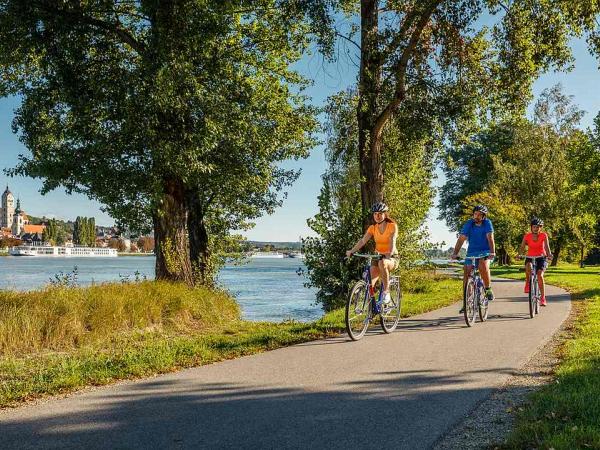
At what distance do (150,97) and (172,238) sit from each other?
3.57m

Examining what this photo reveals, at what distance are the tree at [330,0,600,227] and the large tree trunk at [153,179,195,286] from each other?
4443 millimetres

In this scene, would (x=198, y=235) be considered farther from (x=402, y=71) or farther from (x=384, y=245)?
(x=384, y=245)

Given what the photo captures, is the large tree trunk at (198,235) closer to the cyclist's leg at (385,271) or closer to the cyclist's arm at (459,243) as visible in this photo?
the cyclist's arm at (459,243)

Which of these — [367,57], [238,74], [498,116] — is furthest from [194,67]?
[498,116]

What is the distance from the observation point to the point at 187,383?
5.75m

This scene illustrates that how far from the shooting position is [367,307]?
8984mm

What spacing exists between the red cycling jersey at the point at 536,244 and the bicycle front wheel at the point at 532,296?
0.56m

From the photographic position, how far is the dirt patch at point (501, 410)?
4.10 metres

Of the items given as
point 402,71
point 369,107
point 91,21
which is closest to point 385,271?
point 369,107

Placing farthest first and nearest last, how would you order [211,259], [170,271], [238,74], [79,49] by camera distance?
[211,259]
[238,74]
[170,271]
[79,49]

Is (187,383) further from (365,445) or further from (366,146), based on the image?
(366,146)

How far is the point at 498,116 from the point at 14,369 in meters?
12.3

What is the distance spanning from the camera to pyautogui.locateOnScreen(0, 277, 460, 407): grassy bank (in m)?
6.09

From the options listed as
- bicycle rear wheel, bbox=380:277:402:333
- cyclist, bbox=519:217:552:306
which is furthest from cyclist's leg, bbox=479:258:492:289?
cyclist, bbox=519:217:552:306
